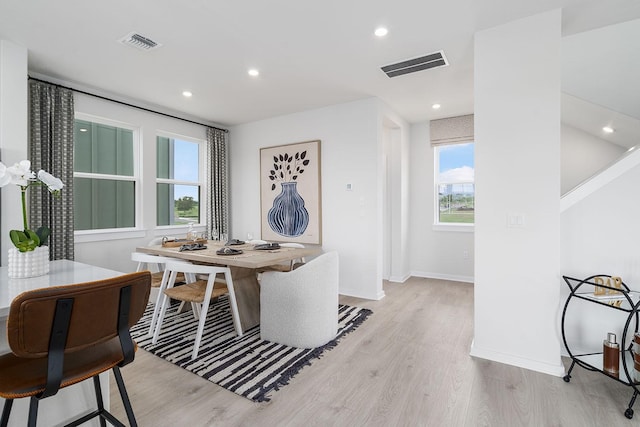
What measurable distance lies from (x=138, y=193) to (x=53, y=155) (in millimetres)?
1052

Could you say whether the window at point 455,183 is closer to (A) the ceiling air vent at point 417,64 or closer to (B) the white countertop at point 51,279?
(A) the ceiling air vent at point 417,64

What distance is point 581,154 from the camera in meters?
3.69

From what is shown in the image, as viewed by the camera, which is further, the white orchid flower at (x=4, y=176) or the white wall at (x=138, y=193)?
the white wall at (x=138, y=193)

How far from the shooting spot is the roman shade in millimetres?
4637

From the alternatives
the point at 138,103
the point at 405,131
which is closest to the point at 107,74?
the point at 138,103

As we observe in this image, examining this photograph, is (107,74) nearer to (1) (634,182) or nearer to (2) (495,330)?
(2) (495,330)

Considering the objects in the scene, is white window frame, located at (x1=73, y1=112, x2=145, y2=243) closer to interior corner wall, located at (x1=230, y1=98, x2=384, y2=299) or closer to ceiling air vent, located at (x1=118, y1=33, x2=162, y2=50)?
ceiling air vent, located at (x1=118, y1=33, x2=162, y2=50)

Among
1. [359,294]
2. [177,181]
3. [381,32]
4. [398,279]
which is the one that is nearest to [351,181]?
[359,294]

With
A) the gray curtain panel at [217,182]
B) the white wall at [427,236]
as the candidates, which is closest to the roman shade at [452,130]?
the white wall at [427,236]

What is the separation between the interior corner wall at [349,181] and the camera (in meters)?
3.95

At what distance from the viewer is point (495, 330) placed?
2.36m

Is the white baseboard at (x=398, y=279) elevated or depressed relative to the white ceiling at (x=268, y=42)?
depressed

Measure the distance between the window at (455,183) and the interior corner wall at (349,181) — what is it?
66.3 inches

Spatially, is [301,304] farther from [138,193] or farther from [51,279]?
[138,193]
